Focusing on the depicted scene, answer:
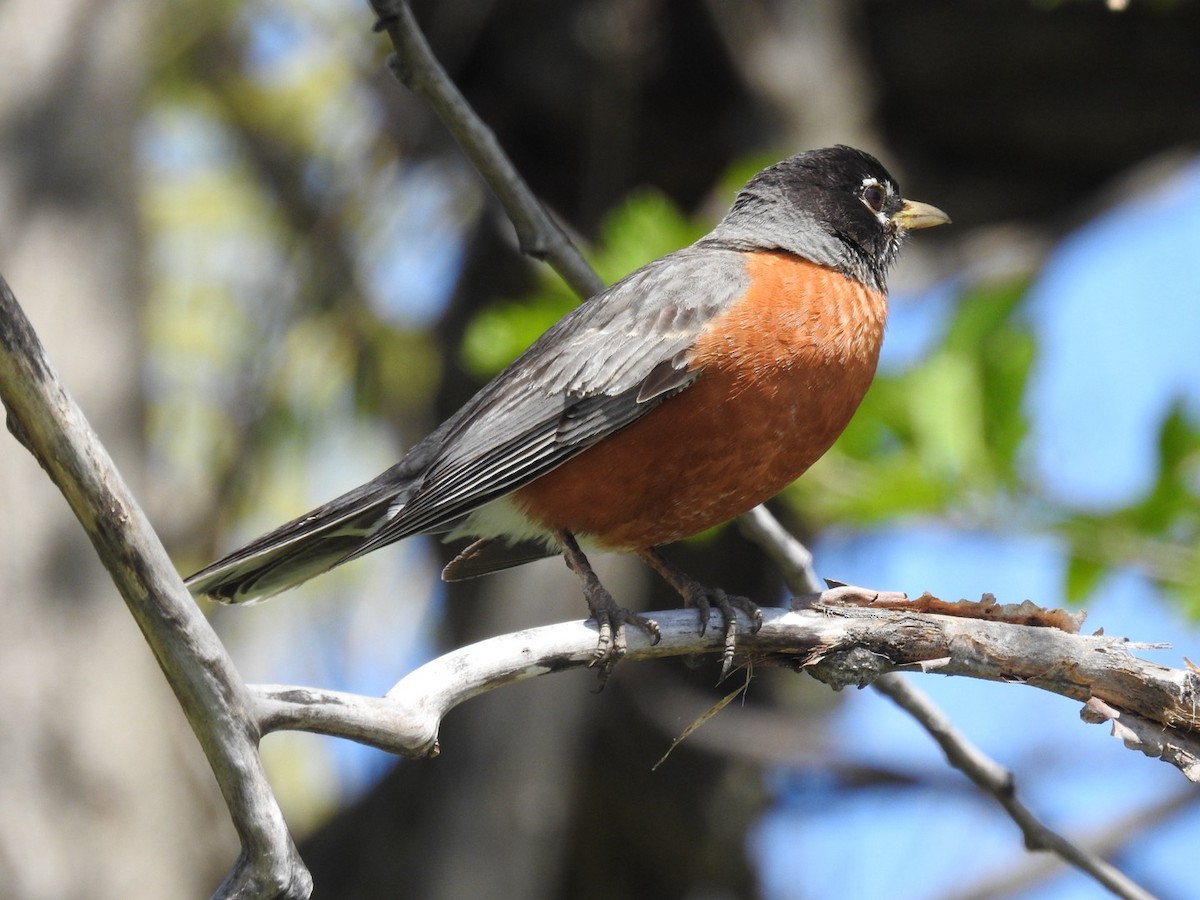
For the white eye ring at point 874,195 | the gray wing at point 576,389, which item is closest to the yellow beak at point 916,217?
the white eye ring at point 874,195

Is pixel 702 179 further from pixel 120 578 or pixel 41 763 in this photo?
pixel 120 578

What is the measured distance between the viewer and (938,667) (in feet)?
10.3

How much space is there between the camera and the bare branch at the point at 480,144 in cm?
329

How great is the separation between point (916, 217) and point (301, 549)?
8.81 feet

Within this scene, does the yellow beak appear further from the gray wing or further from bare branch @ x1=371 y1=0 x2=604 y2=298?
bare branch @ x1=371 y1=0 x2=604 y2=298

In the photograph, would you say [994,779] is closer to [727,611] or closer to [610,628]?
[727,611]

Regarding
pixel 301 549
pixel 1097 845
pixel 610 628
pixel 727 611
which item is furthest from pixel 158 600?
pixel 1097 845

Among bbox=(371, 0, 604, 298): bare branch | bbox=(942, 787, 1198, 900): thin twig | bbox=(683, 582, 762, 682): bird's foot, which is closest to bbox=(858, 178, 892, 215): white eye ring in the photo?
bbox=(371, 0, 604, 298): bare branch

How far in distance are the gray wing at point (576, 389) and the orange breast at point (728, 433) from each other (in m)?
0.08

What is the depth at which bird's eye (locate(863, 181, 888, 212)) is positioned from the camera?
5.05 metres

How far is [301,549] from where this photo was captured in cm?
412

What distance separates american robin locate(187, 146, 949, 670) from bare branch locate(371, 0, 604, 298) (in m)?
0.34

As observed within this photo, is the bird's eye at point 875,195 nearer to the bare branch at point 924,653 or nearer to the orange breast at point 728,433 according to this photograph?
the orange breast at point 728,433

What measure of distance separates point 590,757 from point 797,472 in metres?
4.29
